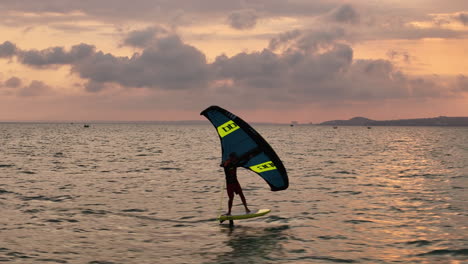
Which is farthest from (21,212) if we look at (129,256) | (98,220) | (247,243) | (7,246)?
(247,243)

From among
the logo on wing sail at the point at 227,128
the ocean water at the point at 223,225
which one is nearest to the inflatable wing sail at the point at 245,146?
the logo on wing sail at the point at 227,128

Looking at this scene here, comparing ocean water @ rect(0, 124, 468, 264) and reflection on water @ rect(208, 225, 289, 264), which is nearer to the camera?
reflection on water @ rect(208, 225, 289, 264)

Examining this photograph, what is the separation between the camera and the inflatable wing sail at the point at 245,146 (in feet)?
56.5

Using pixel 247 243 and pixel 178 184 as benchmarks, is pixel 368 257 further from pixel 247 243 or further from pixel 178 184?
pixel 178 184

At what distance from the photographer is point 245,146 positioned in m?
17.7

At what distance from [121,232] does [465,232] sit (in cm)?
1156

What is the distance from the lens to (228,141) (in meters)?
17.8

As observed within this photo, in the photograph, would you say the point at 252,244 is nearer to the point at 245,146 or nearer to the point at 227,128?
the point at 245,146

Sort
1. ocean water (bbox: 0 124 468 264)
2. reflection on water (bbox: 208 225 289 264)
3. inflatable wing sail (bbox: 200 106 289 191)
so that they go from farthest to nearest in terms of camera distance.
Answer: inflatable wing sail (bbox: 200 106 289 191), ocean water (bbox: 0 124 468 264), reflection on water (bbox: 208 225 289 264)

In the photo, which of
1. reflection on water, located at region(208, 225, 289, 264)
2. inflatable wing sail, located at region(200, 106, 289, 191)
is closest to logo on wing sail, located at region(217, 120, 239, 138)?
inflatable wing sail, located at region(200, 106, 289, 191)

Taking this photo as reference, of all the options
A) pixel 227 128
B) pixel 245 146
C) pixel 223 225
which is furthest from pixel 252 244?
pixel 227 128

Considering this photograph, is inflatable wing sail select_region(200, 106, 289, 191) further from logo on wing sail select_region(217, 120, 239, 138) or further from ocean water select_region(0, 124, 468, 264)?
ocean water select_region(0, 124, 468, 264)

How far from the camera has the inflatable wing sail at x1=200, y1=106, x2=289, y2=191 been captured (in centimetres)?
1723

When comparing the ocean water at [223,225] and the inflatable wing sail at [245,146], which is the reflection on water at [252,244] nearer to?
the ocean water at [223,225]
